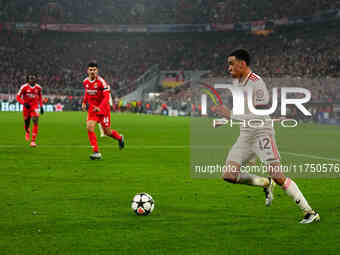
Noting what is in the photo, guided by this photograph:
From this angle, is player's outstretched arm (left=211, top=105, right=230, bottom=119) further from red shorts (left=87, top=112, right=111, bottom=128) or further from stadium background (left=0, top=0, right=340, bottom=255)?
red shorts (left=87, top=112, right=111, bottom=128)

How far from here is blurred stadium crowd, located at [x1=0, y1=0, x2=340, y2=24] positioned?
82.4m

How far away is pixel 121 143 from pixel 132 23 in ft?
231

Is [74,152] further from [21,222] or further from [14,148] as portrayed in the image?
[21,222]

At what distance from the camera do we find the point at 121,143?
1792cm

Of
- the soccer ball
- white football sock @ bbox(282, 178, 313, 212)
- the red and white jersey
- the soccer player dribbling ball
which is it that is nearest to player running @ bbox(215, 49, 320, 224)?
white football sock @ bbox(282, 178, 313, 212)

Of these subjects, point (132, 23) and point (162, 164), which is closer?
point (162, 164)

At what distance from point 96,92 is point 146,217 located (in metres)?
8.87

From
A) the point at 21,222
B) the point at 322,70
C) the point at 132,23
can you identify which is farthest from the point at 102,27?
the point at 21,222

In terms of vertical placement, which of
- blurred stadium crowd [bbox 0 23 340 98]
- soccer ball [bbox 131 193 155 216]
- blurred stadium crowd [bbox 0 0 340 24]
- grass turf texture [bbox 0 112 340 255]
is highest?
blurred stadium crowd [bbox 0 0 340 24]

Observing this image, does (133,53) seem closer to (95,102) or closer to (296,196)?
(95,102)

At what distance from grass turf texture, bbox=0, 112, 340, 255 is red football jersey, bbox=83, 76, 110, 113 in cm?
190

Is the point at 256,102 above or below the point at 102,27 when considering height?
below

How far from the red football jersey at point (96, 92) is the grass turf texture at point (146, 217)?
1.90 meters

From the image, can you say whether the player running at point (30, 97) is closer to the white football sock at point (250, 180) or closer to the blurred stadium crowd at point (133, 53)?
the white football sock at point (250, 180)
